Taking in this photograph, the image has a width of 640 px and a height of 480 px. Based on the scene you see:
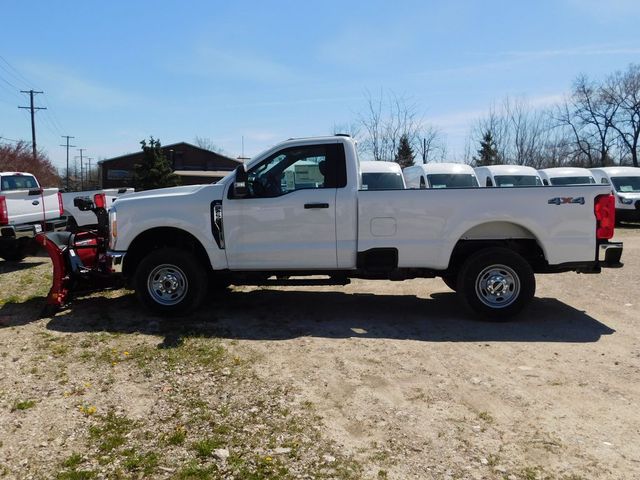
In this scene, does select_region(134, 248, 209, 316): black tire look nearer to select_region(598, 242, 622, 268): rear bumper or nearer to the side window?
the side window

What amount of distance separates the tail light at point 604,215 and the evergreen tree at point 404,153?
25.2 m

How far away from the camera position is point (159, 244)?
6.74 meters

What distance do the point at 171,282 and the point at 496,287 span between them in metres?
3.93

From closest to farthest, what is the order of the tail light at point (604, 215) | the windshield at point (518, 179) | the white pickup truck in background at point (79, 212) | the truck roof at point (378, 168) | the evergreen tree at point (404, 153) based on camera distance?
the tail light at point (604, 215) < the white pickup truck in background at point (79, 212) < the truck roof at point (378, 168) < the windshield at point (518, 179) < the evergreen tree at point (404, 153)

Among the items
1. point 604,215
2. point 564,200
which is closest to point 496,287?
point 564,200

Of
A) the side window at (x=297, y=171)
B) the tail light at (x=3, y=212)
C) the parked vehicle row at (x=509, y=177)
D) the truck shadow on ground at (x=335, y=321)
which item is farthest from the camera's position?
the parked vehicle row at (x=509, y=177)

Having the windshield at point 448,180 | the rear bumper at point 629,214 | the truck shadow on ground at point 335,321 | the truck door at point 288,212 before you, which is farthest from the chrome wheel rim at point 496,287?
the rear bumper at point 629,214

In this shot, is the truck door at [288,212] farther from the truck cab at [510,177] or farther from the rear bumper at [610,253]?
the truck cab at [510,177]

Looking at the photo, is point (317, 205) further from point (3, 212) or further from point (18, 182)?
point (18, 182)

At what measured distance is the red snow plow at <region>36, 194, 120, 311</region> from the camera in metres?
6.78

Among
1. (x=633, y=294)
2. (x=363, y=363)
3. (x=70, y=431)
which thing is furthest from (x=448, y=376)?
(x=633, y=294)

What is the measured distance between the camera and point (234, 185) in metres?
6.32

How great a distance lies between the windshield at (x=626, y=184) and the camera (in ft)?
64.4

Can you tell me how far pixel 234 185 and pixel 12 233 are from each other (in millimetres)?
6166
